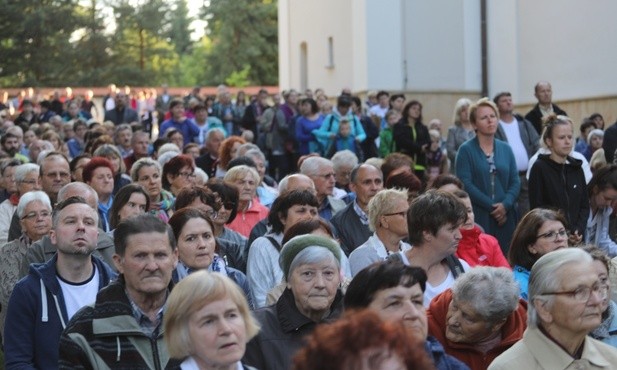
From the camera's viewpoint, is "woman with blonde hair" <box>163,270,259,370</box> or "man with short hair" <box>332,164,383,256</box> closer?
"woman with blonde hair" <box>163,270,259,370</box>

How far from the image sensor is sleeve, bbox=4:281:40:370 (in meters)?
7.79

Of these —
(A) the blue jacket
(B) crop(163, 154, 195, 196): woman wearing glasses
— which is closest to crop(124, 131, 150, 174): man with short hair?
(B) crop(163, 154, 195, 196): woman wearing glasses

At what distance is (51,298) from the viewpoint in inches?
314

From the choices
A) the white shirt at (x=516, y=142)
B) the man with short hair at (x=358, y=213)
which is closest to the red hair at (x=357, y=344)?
the man with short hair at (x=358, y=213)

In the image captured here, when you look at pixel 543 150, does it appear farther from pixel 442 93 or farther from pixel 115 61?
pixel 115 61

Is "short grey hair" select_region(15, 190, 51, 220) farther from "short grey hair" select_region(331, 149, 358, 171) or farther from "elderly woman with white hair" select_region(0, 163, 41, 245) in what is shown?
"short grey hair" select_region(331, 149, 358, 171)

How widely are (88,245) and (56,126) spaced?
Result: 65.9 feet

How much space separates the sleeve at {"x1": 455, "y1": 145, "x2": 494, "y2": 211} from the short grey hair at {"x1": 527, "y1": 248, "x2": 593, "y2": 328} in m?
7.24

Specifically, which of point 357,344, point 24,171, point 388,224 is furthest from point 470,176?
point 357,344

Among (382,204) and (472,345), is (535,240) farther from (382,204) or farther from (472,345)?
(472,345)

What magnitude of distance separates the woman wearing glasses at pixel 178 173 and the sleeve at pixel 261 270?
428 centimetres

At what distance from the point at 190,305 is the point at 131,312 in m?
1.14

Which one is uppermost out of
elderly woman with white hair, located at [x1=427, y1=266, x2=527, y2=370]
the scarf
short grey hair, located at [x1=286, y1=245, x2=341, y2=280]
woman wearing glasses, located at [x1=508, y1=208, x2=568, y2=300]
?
short grey hair, located at [x1=286, y1=245, x2=341, y2=280]

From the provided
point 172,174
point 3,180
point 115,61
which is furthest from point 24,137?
point 115,61
